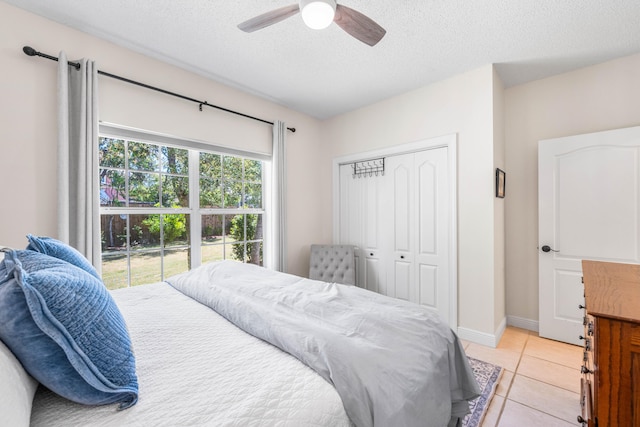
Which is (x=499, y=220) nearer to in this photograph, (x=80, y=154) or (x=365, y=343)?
(x=365, y=343)

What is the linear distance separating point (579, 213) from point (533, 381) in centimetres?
165

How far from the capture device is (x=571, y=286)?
104 inches

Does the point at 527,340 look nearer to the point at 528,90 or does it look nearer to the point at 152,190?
the point at 528,90

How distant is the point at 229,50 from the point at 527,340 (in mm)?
3945

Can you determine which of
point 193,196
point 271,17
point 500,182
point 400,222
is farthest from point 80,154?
point 500,182

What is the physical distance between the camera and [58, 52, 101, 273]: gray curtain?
76.0 inches

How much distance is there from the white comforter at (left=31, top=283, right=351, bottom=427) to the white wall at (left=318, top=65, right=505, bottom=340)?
2356 millimetres

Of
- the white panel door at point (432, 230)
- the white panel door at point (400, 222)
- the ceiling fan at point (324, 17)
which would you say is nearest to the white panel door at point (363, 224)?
the white panel door at point (400, 222)

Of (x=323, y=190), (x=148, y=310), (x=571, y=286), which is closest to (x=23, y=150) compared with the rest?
(x=148, y=310)

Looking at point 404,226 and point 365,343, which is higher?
point 404,226

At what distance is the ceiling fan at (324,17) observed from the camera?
4.97 feet

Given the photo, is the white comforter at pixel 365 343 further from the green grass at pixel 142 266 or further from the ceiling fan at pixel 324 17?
the ceiling fan at pixel 324 17

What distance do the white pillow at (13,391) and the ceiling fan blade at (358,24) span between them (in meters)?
1.95

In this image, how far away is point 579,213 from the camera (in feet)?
8.54
